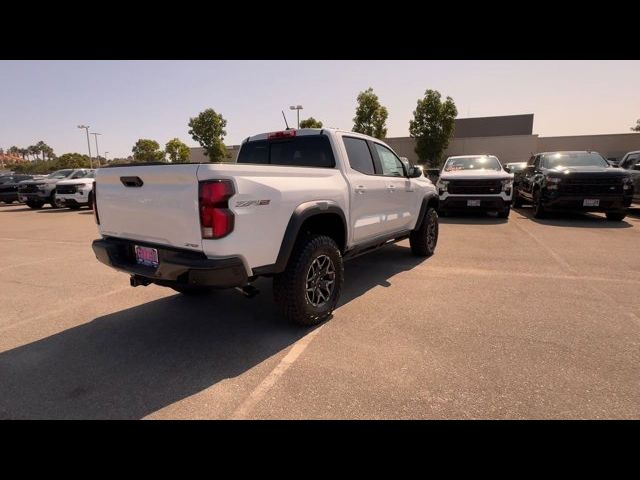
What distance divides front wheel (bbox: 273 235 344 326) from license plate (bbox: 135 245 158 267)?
1.01 metres

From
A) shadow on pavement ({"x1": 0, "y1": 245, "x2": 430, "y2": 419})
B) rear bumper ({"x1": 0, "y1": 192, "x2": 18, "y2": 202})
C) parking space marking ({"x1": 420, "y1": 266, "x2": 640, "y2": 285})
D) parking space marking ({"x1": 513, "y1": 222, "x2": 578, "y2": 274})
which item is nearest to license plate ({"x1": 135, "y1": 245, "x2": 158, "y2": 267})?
shadow on pavement ({"x1": 0, "y1": 245, "x2": 430, "y2": 419})

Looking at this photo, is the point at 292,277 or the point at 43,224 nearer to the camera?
the point at 292,277

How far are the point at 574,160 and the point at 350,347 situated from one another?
409 inches

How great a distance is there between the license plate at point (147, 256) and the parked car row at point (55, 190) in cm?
1195

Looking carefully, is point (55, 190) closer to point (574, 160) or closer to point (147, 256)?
point (147, 256)

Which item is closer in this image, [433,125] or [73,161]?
[433,125]

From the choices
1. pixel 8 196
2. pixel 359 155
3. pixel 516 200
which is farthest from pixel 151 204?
pixel 8 196

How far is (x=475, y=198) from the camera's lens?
32.5 ft

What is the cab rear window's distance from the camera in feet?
Answer: 13.3
